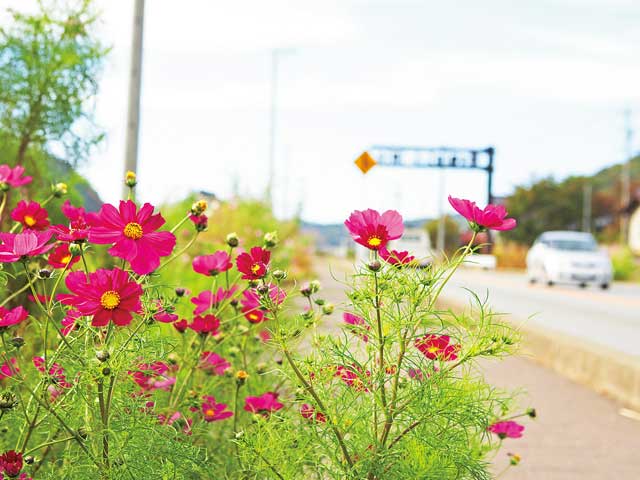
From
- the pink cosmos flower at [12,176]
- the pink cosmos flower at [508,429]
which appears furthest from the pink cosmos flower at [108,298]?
the pink cosmos flower at [508,429]

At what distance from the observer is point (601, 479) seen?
15.8 ft

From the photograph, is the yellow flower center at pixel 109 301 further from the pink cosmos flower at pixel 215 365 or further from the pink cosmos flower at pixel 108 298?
the pink cosmos flower at pixel 215 365

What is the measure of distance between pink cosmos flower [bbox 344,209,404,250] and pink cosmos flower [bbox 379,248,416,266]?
0.02 m

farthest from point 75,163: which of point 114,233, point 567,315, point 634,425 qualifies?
point 567,315

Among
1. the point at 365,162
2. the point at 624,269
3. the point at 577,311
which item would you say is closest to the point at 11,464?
the point at 365,162

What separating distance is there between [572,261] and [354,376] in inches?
1083

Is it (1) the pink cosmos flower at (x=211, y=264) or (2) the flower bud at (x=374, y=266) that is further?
(1) the pink cosmos flower at (x=211, y=264)

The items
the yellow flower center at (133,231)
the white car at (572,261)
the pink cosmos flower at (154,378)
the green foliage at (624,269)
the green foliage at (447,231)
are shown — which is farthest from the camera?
the green foliage at (447,231)

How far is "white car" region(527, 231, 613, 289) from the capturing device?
2839 centimetres

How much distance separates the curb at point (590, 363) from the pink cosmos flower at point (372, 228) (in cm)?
435

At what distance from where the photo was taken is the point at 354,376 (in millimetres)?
2168

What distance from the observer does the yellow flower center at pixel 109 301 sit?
191cm

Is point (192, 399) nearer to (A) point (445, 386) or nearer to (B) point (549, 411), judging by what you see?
(A) point (445, 386)

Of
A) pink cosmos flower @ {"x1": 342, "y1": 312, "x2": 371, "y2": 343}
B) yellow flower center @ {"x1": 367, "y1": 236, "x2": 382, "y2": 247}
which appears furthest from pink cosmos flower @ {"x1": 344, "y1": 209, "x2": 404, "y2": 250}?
pink cosmos flower @ {"x1": 342, "y1": 312, "x2": 371, "y2": 343}
